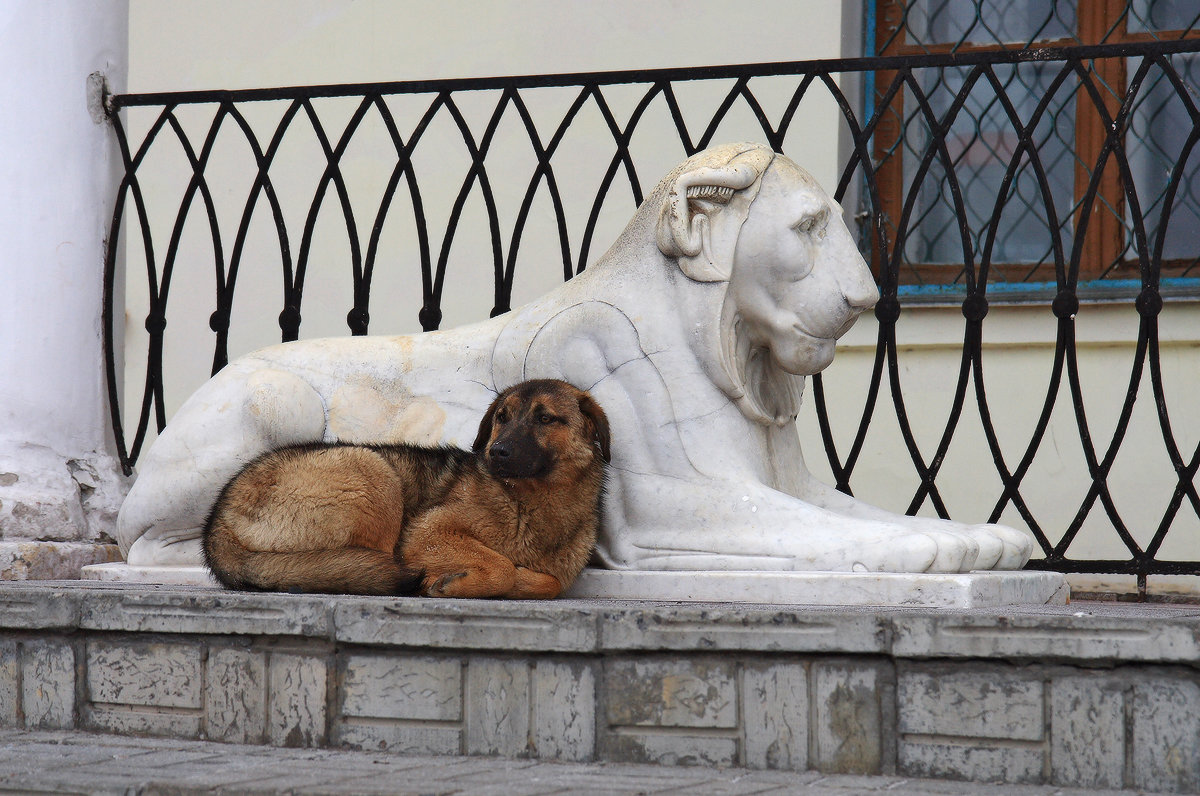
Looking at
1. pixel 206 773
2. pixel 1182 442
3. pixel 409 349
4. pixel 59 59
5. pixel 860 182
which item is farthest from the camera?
pixel 860 182

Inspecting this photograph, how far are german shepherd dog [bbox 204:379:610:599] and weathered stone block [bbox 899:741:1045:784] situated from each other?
1093 millimetres

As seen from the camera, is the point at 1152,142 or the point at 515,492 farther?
the point at 1152,142

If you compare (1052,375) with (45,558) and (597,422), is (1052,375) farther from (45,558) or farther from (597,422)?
(45,558)

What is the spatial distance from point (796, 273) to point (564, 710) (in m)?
1.49

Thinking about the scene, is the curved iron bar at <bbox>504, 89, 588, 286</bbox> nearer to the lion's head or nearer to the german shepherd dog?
the lion's head

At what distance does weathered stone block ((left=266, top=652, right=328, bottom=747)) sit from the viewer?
295 cm

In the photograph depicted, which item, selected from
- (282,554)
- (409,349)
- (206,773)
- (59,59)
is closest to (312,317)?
(59,59)

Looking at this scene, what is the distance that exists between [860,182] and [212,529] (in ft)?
14.4

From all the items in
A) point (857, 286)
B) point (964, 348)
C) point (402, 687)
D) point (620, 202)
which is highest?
point (620, 202)

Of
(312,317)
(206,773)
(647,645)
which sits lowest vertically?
(206,773)

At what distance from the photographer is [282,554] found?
135 inches

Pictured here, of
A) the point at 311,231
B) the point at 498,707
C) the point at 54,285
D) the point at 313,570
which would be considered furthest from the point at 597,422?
the point at 54,285

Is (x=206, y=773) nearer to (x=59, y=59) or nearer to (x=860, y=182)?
(x=59, y=59)

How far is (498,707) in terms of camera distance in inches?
112
